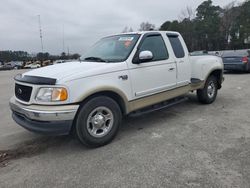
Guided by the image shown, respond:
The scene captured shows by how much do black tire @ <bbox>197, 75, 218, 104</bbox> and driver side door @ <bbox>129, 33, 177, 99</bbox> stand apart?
150cm

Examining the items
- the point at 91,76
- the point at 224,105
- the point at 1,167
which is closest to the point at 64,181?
the point at 1,167

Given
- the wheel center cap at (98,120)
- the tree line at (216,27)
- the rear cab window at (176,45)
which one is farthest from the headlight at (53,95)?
the tree line at (216,27)

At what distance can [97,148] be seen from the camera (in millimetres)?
3723

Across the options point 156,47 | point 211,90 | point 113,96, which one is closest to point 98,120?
point 113,96

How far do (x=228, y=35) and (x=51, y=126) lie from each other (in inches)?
2183

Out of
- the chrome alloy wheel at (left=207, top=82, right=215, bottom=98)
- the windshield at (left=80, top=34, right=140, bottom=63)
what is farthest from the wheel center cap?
the chrome alloy wheel at (left=207, top=82, right=215, bottom=98)

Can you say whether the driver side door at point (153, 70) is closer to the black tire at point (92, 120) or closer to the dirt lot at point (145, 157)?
the black tire at point (92, 120)

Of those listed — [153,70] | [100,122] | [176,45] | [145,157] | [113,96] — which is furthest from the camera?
[176,45]

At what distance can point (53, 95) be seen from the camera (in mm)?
3264

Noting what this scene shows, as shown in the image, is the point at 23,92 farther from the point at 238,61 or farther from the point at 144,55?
the point at 238,61

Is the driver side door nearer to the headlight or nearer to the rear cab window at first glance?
the rear cab window

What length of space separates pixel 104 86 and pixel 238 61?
1175cm

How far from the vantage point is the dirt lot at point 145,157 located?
110 inches

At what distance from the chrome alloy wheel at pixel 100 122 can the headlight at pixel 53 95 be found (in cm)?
55
